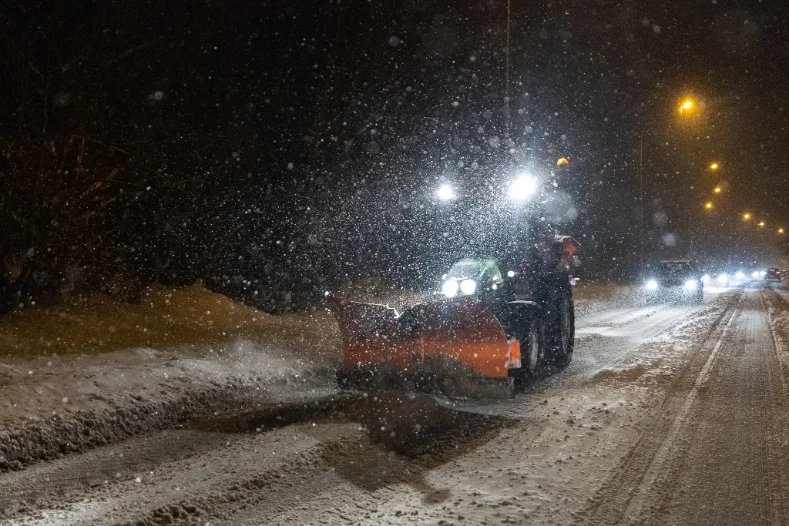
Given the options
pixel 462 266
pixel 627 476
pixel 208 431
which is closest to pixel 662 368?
pixel 462 266

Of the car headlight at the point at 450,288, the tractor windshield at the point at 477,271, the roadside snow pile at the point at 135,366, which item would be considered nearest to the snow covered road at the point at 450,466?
the roadside snow pile at the point at 135,366

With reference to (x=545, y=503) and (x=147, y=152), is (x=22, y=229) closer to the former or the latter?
(x=147, y=152)

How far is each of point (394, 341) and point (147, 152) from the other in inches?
216

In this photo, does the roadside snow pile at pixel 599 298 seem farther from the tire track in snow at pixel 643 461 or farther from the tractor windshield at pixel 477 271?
the tire track in snow at pixel 643 461

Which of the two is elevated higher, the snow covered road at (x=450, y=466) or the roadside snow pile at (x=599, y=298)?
the roadside snow pile at (x=599, y=298)

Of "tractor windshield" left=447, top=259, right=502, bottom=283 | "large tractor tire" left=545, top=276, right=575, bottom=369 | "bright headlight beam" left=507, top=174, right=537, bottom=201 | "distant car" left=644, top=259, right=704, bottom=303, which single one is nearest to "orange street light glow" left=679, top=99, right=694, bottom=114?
"distant car" left=644, top=259, right=704, bottom=303

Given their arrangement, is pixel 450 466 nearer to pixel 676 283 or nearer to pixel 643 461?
pixel 643 461

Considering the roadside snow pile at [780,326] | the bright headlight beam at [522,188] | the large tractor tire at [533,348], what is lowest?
the roadside snow pile at [780,326]

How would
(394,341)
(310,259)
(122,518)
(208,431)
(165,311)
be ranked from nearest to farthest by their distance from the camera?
(122,518) < (208,431) < (394,341) < (165,311) < (310,259)

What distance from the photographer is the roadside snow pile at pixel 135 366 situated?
6.25 metres

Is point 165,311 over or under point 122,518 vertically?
over

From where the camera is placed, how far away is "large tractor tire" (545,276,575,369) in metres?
10.5

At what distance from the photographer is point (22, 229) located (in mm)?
9430

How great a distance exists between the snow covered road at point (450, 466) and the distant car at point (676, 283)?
24365 mm
